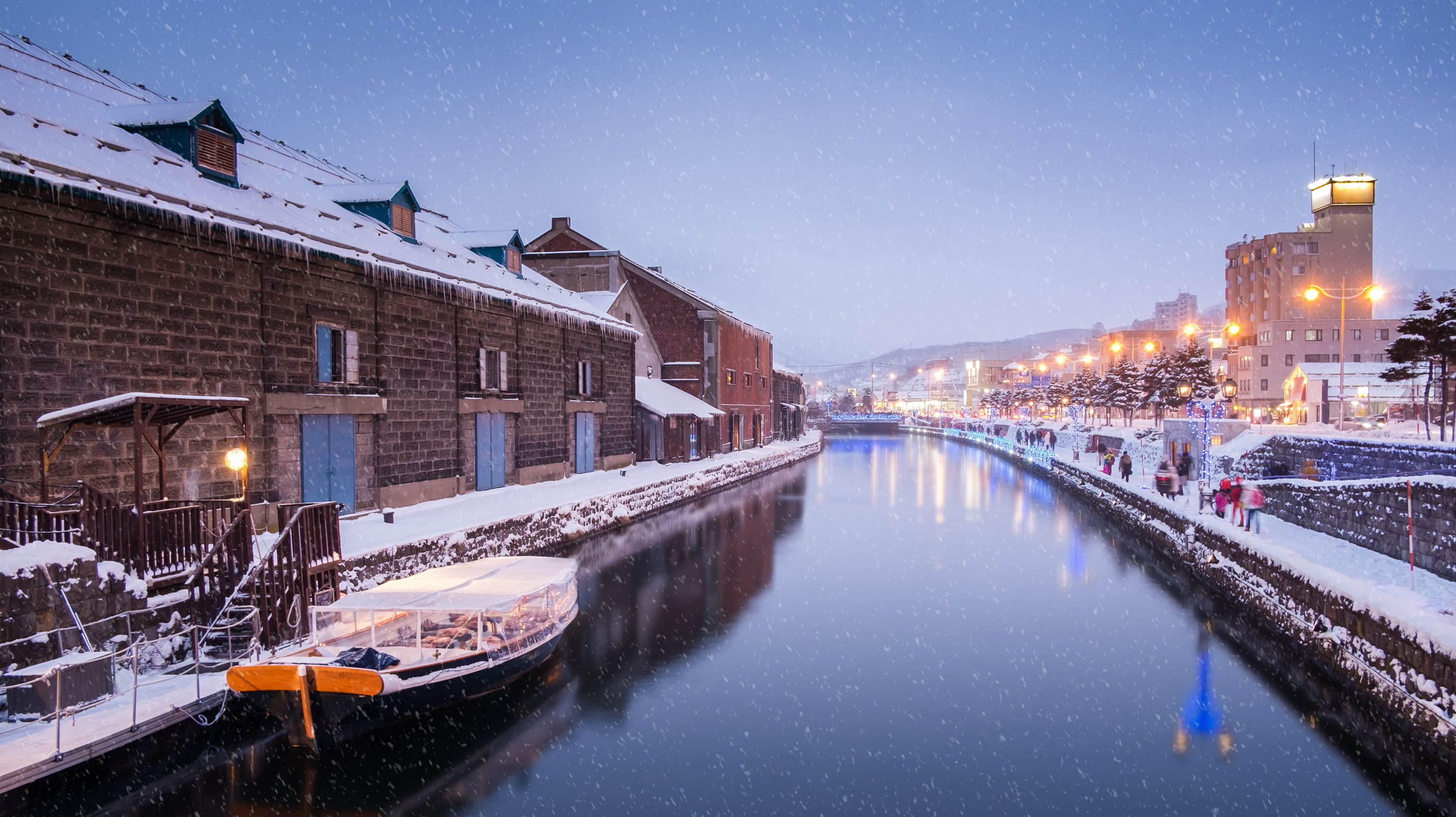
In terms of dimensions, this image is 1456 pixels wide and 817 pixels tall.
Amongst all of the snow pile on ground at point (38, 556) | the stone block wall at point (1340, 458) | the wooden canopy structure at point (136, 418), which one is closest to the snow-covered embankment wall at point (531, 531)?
the wooden canopy structure at point (136, 418)

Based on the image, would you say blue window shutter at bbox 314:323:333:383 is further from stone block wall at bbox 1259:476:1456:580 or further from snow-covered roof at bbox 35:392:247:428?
stone block wall at bbox 1259:476:1456:580

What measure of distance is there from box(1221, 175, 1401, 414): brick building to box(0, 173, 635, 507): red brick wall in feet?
250

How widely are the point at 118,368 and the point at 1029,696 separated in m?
15.6

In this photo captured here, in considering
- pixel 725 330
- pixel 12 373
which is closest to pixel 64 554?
pixel 12 373

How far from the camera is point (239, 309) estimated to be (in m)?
15.6

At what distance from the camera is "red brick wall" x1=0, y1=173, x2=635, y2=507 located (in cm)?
1199

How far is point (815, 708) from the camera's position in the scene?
1230 centimetres

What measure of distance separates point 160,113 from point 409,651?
12.5m

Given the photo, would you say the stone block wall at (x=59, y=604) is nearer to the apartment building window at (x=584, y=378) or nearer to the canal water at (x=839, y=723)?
the canal water at (x=839, y=723)

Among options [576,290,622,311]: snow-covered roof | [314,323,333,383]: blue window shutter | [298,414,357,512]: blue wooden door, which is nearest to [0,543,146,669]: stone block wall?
[298,414,357,512]: blue wooden door

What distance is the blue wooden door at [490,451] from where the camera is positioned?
80.3ft

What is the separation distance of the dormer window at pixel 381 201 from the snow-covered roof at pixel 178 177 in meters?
0.06

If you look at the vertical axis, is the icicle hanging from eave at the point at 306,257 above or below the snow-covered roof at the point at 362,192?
below

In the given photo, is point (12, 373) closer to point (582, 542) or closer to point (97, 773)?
point (97, 773)
